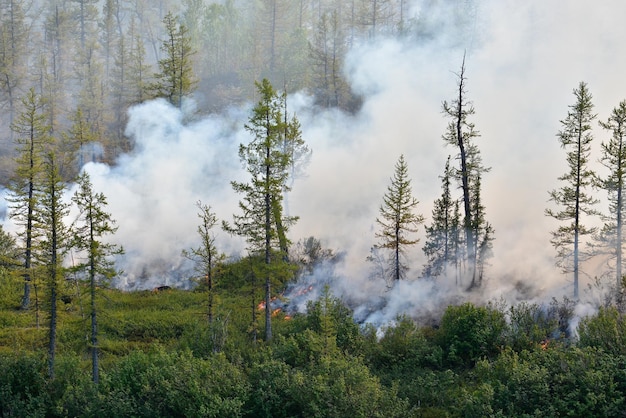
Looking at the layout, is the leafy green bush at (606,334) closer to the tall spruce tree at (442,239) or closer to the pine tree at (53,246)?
the tall spruce tree at (442,239)

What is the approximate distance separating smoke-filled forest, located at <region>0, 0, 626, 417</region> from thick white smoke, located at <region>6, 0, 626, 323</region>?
0.23m

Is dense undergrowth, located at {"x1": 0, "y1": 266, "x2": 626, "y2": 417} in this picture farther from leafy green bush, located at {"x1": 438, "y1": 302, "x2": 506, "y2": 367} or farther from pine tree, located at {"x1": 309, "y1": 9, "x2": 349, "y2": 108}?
pine tree, located at {"x1": 309, "y1": 9, "x2": 349, "y2": 108}

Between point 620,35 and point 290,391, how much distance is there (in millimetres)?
50653

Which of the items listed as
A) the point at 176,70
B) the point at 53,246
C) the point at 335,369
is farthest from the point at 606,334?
the point at 176,70

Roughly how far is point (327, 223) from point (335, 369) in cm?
2324

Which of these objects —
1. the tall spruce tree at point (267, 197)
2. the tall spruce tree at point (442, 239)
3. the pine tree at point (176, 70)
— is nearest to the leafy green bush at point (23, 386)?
the tall spruce tree at point (267, 197)

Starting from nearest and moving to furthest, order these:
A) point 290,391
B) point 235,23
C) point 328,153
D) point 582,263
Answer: point 290,391 → point 582,263 → point 328,153 → point 235,23

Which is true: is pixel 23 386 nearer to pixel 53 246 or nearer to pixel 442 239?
pixel 53 246

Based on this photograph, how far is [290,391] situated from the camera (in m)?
22.8

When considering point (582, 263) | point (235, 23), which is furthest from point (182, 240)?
point (235, 23)

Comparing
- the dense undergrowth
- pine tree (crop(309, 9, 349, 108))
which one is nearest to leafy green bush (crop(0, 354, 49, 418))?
the dense undergrowth

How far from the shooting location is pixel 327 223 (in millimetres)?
45875

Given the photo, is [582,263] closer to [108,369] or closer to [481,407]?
[481,407]

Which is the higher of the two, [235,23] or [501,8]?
[235,23]
